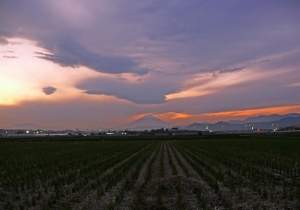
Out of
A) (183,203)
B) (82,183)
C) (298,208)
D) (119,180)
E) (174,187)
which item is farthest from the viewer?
(119,180)

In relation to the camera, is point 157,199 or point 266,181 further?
point 266,181

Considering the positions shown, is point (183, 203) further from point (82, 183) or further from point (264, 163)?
point (264, 163)

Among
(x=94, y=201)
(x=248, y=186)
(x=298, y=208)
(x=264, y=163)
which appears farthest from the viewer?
(x=264, y=163)

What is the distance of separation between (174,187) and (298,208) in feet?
14.2

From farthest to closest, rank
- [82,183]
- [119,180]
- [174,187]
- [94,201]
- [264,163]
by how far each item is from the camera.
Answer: [264,163] → [119,180] → [82,183] → [174,187] → [94,201]

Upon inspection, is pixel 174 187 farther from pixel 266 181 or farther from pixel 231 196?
pixel 266 181

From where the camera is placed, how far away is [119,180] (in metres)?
13.7

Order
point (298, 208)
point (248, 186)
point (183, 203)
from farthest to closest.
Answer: point (248, 186) → point (183, 203) → point (298, 208)

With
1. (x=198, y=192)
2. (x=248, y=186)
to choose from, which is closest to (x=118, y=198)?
(x=198, y=192)

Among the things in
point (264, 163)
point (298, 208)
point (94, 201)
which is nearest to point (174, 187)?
point (94, 201)

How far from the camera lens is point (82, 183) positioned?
12555 millimetres

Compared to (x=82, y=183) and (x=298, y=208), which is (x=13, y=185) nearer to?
(x=82, y=183)

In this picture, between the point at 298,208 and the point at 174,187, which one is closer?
the point at 298,208

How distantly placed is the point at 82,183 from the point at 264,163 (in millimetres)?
12505
